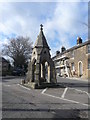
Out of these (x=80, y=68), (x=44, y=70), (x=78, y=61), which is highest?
(x=78, y=61)

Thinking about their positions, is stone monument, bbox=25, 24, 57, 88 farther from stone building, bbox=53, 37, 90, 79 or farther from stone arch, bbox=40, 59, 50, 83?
stone building, bbox=53, 37, 90, 79

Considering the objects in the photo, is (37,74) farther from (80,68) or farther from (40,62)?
(80,68)

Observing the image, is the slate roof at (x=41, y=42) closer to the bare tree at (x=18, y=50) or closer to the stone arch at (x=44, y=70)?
the stone arch at (x=44, y=70)

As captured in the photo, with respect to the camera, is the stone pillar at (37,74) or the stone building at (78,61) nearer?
the stone pillar at (37,74)

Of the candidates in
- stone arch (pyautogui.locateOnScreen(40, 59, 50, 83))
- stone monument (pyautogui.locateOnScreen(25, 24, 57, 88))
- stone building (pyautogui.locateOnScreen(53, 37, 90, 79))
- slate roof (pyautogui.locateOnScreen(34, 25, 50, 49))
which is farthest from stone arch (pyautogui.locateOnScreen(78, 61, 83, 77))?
slate roof (pyautogui.locateOnScreen(34, 25, 50, 49))

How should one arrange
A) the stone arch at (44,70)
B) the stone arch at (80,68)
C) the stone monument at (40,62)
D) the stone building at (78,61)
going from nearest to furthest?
1. the stone monument at (40,62)
2. the stone arch at (44,70)
3. the stone building at (78,61)
4. the stone arch at (80,68)

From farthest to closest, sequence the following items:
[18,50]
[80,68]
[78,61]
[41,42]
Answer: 1. [18,50]
2. [78,61]
3. [80,68]
4. [41,42]

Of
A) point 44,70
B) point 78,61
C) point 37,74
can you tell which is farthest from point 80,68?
point 37,74

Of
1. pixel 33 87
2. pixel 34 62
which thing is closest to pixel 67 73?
pixel 34 62

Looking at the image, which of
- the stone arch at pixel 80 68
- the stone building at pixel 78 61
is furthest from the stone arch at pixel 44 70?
the stone arch at pixel 80 68

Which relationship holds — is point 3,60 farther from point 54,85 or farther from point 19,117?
point 19,117

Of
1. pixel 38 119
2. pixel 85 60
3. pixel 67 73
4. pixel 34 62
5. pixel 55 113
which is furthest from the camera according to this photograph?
pixel 67 73

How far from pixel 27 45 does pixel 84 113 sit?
53.2 meters

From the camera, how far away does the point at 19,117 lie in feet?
18.8
